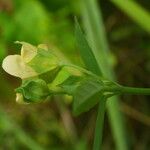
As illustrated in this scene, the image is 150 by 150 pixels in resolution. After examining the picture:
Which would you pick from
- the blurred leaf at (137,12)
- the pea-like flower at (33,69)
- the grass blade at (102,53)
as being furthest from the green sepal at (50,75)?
the blurred leaf at (137,12)

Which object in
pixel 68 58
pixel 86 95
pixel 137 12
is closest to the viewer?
pixel 86 95

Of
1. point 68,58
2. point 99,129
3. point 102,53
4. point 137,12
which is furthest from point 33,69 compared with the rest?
point 68,58

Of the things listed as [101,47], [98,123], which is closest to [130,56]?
[101,47]

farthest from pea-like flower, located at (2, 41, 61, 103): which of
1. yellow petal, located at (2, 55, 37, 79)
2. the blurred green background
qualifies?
the blurred green background

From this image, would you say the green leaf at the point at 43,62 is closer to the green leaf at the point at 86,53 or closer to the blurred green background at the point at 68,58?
the green leaf at the point at 86,53

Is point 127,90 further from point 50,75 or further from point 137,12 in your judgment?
point 137,12

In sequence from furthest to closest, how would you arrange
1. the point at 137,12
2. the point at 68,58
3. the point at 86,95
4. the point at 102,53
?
the point at 68,58 → the point at 137,12 → the point at 102,53 → the point at 86,95

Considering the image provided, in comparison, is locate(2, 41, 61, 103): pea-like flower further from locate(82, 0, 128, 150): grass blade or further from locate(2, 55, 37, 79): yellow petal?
locate(82, 0, 128, 150): grass blade
